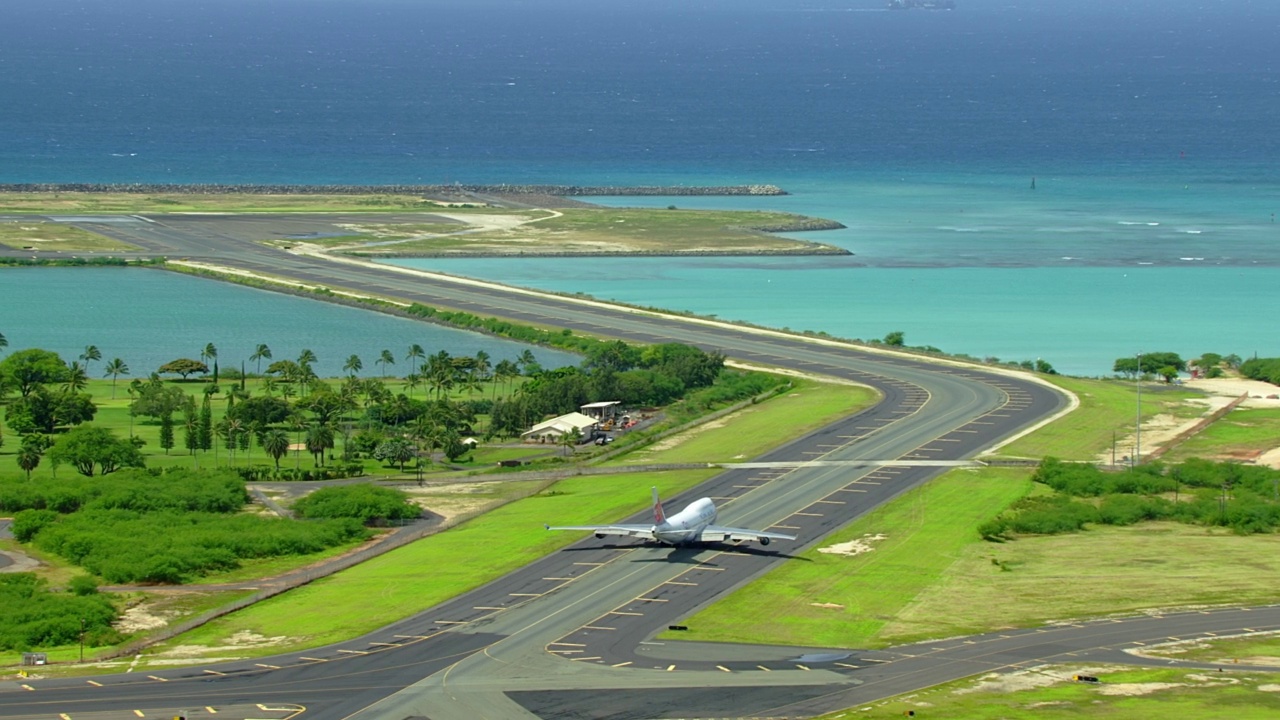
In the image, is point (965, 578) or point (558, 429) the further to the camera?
point (558, 429)

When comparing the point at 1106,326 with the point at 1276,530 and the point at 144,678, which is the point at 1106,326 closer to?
the point at 1276,530

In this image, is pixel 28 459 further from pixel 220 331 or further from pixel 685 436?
pixel 220 331

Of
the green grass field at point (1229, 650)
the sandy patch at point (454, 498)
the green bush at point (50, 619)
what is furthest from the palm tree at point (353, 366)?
the green grass field at point (1229, 650)

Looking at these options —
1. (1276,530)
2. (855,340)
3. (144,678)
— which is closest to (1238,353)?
(855,340)

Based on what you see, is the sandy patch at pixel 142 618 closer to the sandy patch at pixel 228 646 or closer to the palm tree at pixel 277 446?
the sandy patch at pixel 228 646

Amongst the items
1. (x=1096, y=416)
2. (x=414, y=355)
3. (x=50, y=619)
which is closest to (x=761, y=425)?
(x=1096, y=416)

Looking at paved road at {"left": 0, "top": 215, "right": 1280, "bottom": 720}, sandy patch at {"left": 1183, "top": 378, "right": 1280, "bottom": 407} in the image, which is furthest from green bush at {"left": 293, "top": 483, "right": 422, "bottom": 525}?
sandy patch at {"left": 1183, "top": 378, "right": 1280, "bottom": 407}

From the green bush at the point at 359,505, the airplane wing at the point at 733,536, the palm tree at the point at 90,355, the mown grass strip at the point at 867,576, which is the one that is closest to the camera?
the mown grass strip at the point at 867,576
